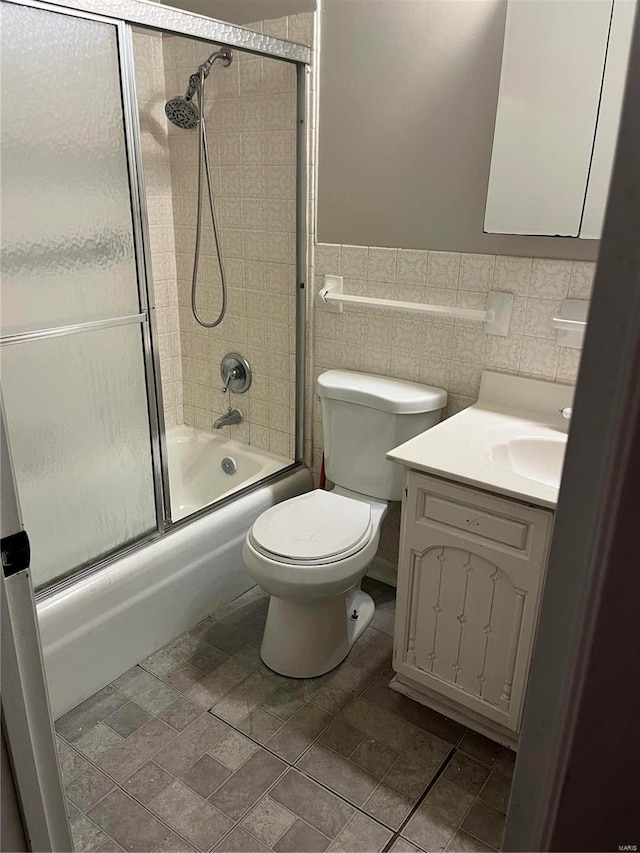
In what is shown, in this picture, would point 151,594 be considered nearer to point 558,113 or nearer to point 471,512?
point 471,512

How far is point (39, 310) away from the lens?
1.68 meters

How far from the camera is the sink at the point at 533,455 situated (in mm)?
1793

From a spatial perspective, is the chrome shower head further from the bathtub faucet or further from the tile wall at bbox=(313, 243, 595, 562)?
the bathtub faucet

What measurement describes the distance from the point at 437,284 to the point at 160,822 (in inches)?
67.4

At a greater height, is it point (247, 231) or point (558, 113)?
point (558, 113)

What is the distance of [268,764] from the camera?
170 cm

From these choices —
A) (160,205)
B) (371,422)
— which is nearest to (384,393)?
(371,422)

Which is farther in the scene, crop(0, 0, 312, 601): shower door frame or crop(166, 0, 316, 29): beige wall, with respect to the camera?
crop(166, 0, 316, 29): beige wall

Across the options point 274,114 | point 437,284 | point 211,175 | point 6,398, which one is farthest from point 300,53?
point 6,398

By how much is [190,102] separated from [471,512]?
1.85m

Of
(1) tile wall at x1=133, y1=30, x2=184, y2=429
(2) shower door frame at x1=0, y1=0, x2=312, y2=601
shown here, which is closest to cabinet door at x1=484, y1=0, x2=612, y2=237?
(2) shower door frame at x1=0, y1=0, x2=312, y2=601

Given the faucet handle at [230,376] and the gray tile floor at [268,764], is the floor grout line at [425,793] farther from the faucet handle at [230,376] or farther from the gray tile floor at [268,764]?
the faucet handle at [230,376]

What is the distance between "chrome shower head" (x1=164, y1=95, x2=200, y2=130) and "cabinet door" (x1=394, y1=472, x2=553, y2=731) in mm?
1680

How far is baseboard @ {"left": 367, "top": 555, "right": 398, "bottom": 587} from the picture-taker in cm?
247
